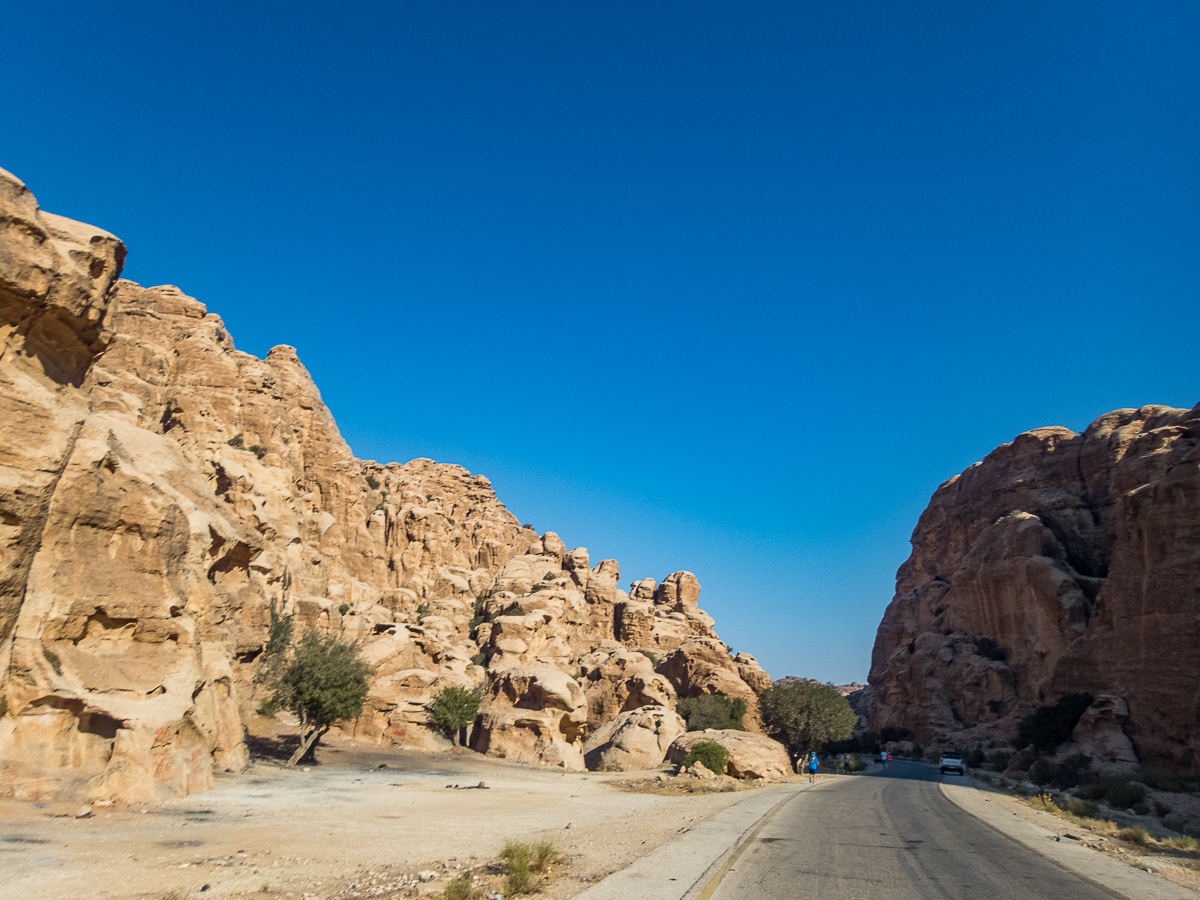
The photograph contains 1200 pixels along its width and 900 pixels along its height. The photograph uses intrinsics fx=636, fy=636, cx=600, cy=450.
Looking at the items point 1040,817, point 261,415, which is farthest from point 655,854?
point 261,415

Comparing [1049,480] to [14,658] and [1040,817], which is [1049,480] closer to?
[1040,817]

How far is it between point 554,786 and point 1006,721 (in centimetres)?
5175

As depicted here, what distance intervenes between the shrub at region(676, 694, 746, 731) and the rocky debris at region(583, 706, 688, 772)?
6619 mm

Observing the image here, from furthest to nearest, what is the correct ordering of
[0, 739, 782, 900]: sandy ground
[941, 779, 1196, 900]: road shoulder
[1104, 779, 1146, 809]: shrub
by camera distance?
[1104, 779, 1146, 809]: shrub, [941, 779, 1196, 900]: road shoulder, [0, 739, 782, 900]: sandy ground

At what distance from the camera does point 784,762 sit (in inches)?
1496

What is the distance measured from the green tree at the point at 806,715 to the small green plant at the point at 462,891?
42876mm

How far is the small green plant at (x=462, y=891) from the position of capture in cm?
795

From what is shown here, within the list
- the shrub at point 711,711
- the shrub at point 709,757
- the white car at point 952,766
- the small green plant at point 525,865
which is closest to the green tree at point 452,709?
the shrub at point 709,757

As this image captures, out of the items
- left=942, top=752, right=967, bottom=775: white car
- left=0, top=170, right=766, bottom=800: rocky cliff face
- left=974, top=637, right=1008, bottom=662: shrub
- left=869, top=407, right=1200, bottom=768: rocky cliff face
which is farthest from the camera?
left=974, top=637, right=1008, bottom=662: shrub

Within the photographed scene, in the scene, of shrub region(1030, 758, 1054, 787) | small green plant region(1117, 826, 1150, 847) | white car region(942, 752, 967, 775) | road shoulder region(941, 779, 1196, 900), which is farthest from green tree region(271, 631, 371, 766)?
shrub region(1030, 758, 1054, 787)

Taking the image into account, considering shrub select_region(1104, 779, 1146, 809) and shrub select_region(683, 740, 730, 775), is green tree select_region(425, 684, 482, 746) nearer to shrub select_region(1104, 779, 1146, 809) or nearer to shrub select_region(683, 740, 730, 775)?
shrub select_region(683, 740, 730, 775)

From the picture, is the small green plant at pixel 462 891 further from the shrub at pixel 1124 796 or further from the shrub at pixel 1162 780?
the shrub at pixel 1162 780

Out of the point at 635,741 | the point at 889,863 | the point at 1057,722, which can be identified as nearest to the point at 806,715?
the point at 635,741

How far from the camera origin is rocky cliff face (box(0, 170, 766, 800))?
1305 cm
